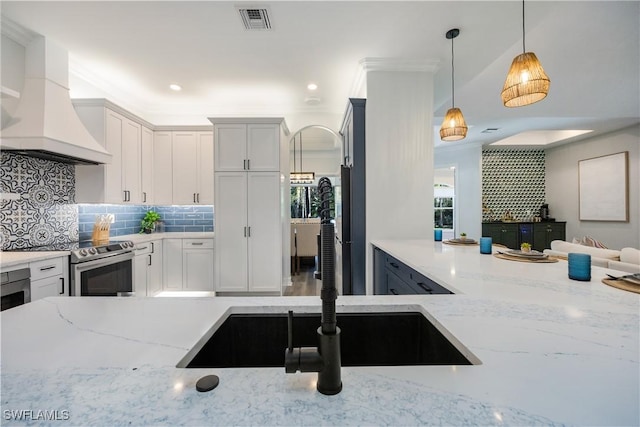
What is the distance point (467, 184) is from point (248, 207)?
5.11 metres

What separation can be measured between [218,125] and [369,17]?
7.71 feet

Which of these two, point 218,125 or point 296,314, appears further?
point 218,125

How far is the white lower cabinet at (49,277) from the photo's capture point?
6.91 feet

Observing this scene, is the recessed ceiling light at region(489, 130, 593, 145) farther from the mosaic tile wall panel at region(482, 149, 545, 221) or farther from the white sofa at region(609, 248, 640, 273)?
the white sofa at region(609, 248, 640, 273)

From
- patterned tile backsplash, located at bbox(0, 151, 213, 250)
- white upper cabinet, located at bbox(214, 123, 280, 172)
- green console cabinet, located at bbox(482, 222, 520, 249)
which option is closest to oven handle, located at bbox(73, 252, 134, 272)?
patterned tile backsplash, located at bbox(0, 151, 213, 250)

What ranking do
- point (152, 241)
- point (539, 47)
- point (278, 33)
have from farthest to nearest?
point (152, 241) → point (539, 47) → point (278, 33)

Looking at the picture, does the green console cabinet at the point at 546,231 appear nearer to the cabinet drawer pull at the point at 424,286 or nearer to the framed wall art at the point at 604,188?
the framed wall art at the point at 604,188

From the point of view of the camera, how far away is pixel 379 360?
1.02 m

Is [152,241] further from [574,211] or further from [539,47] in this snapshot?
[574,211]

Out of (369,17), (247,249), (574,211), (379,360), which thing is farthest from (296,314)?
(574,211)

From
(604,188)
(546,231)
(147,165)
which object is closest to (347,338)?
(147,165)

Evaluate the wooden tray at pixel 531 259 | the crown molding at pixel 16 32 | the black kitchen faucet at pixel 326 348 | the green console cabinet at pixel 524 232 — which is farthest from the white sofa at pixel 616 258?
the crown molding at pixel 16 32

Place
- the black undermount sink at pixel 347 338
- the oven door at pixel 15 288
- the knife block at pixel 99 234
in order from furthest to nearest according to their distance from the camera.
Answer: the knife block at pixel 99 234
the oven door at pixel 15 288
the black undermount sink at pixel 347 338

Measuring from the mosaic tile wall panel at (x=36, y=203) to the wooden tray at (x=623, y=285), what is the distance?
3.74 m
